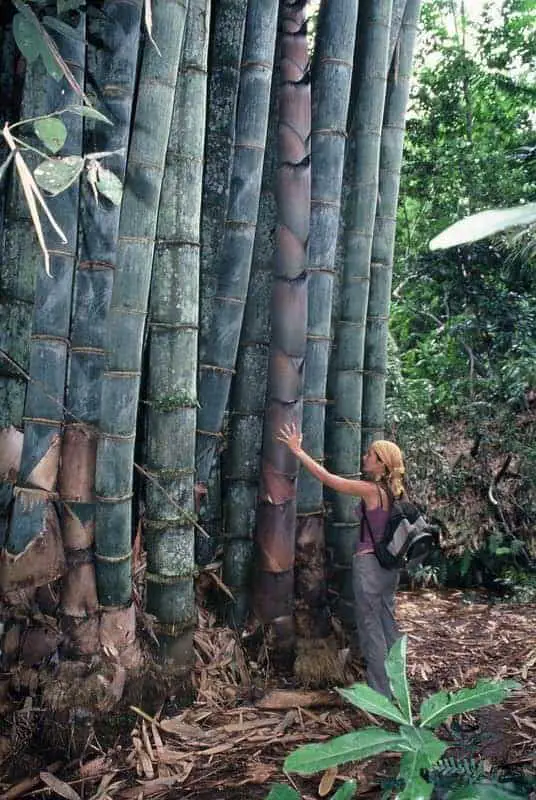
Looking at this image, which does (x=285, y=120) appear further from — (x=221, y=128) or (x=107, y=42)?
(x=107, y=42)

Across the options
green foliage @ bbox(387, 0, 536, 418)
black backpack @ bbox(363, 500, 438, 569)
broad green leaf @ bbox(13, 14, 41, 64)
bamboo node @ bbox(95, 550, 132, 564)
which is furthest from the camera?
green foliage @ bbox(387, 0, 536, 418)

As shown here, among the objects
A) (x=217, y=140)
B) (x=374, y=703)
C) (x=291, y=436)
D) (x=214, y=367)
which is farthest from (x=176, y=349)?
(x=374, y=703)

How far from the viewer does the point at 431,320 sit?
6906 millimetres

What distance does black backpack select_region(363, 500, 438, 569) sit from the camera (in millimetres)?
2814

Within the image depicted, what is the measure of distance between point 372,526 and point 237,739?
3.06 ft

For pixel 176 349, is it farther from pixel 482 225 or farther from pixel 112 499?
pixel 482 225

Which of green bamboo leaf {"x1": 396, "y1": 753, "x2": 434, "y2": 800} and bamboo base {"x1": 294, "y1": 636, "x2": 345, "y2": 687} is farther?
bamboo base {"x1": 294, "y1": 636, "x2": 345, "y2": 687}

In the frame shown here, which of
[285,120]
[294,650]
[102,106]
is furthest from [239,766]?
[285,120]

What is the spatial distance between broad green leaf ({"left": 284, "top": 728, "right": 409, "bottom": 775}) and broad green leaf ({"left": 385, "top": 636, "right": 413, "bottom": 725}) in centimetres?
9

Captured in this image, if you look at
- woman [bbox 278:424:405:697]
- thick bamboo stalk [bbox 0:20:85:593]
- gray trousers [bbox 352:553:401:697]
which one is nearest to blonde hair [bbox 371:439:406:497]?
woman [bbox 278:424:405:697]

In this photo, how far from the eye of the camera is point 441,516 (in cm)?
495

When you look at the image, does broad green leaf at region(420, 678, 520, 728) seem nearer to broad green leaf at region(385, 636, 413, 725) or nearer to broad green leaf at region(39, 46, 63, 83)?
broad green leaf at region(385, 636, 413, 725)

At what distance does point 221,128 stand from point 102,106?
588mm

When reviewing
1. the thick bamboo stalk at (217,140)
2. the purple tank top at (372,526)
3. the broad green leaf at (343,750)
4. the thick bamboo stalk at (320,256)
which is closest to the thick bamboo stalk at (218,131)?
the thick bamboo stalk at (217,140)
